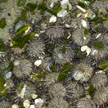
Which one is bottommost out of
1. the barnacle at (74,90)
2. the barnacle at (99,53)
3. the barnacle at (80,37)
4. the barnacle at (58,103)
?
the barnacle at (58,103)

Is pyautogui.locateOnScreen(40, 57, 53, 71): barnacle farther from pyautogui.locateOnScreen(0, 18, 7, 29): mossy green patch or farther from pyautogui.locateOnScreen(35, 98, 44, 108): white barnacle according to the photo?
pyautogui.locateOnScreen(0, 18, 7, 29): mossy green patch

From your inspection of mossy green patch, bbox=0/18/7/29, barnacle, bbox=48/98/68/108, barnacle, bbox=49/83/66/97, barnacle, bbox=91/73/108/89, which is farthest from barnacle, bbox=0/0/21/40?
barnacle, bbox=91/73/108/89

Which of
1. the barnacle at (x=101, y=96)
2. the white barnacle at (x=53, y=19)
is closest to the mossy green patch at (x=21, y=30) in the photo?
the white barnacle at (x=53, y=19)

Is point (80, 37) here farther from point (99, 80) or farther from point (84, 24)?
point (99, 80)

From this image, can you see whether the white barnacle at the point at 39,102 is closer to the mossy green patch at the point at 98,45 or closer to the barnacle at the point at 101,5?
the mossy green patch at the point at 98,45

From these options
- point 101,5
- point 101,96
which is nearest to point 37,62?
point 101,96

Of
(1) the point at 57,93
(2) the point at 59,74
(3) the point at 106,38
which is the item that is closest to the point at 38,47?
(2) the point at 59,74

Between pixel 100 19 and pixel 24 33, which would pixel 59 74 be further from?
pixel 100 19
